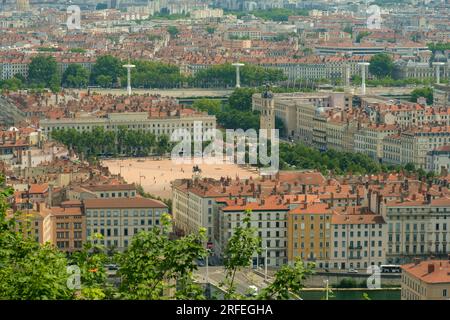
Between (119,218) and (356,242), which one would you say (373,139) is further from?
(356,242)

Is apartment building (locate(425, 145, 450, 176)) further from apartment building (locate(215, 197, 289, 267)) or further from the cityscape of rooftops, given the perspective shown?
apartment building (locate(215, 197, 289, 267))

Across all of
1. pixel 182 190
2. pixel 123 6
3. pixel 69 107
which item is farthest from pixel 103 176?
pixel 123 6

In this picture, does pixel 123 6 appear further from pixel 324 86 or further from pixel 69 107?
pixel 69 107

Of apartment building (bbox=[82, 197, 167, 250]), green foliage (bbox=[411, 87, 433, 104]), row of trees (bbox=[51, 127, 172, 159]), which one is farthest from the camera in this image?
green foliage (bbox=[411, 87, 433, 104])

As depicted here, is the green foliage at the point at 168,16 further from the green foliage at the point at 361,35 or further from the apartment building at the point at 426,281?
the apartment building at the point at 426,281

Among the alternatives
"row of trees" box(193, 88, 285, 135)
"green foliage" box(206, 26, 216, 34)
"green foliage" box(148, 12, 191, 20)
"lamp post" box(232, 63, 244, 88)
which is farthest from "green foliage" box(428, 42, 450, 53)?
"green foliage" box(148, 12, 191, 20)

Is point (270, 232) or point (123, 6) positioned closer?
point (270, 232)
